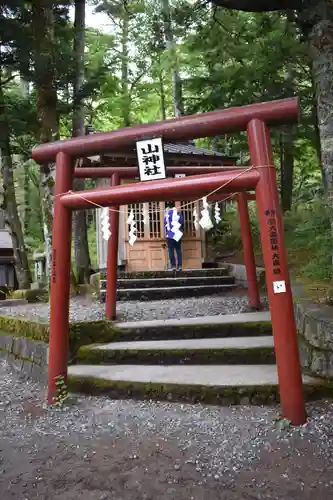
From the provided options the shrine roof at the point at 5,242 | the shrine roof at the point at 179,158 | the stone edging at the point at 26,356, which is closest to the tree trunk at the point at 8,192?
the shrine roof at the point at 179,158

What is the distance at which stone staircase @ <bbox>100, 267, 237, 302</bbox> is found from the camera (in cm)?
936

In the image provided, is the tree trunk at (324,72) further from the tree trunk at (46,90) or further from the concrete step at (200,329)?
the tree trunk at (46,90)

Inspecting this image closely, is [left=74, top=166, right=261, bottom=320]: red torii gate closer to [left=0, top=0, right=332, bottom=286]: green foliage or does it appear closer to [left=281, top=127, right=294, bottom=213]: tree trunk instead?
[left=0, top=0, right=332, bottom=286]: green foliage

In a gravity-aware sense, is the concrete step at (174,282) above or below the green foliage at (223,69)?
below

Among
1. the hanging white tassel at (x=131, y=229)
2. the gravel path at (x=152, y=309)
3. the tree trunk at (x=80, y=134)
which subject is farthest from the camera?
the tree trunk at (x=80, y=134)

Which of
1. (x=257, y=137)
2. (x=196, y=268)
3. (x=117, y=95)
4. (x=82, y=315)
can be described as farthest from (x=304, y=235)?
(x=117, y=95)

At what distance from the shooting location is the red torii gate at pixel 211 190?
3.60m

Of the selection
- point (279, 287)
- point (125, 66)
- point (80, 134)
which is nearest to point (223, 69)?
point (80, 134)

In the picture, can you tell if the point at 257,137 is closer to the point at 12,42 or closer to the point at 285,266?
the point at 285,266

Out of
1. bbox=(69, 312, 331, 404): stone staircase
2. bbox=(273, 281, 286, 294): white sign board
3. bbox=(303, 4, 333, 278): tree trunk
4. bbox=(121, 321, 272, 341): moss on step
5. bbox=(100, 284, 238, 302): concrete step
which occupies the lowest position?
bbox=(69, 312, 331, 404): stone staircase

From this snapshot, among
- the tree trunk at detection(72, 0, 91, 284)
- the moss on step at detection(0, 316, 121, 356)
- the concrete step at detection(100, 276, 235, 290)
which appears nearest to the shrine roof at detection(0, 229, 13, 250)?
the tree trunk at detection(72, 0, 91, 284)

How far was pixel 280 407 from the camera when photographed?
3.89 metres

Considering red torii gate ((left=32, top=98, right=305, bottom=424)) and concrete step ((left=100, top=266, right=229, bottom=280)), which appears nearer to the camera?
red torii gate ((left=32, top=98, right=305, bottom=424))

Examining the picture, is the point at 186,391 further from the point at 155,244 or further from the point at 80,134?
the point at 80,134
